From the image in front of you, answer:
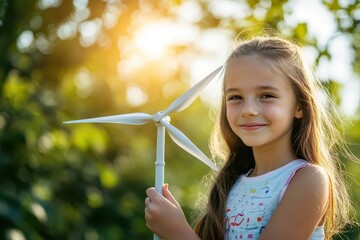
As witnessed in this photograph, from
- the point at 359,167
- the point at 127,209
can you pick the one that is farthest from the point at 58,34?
the point at 359,167

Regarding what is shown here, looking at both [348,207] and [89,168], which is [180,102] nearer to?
[348,207]

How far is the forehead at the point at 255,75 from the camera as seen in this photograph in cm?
357

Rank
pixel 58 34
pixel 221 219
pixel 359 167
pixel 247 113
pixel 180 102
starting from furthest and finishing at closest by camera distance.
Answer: pixel 359 167
pixel 58 34
pixel 180 102
pixel 221 219
pixel 247 113

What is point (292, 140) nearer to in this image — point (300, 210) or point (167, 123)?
point (300, 210)

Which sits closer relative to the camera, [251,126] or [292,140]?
[251,126]

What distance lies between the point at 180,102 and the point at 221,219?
76 cm

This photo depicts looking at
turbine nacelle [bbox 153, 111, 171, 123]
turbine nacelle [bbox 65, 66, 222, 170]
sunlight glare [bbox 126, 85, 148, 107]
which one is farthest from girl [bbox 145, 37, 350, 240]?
sunlight glare [bbox 126, 85, 148, 107]

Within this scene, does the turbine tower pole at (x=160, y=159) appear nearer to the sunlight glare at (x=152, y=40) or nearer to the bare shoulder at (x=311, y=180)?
the bare shoulder at (x=311, y=180)

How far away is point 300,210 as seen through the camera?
11.1 ft

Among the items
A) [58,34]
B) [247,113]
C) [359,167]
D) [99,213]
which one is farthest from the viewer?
[359,167]

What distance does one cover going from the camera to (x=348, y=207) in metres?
4.06

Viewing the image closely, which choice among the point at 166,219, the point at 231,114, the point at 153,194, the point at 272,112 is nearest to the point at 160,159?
the point at 153,194

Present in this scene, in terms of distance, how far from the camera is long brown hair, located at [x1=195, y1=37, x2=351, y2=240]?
3672 millimetres

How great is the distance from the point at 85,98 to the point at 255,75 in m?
11.3
